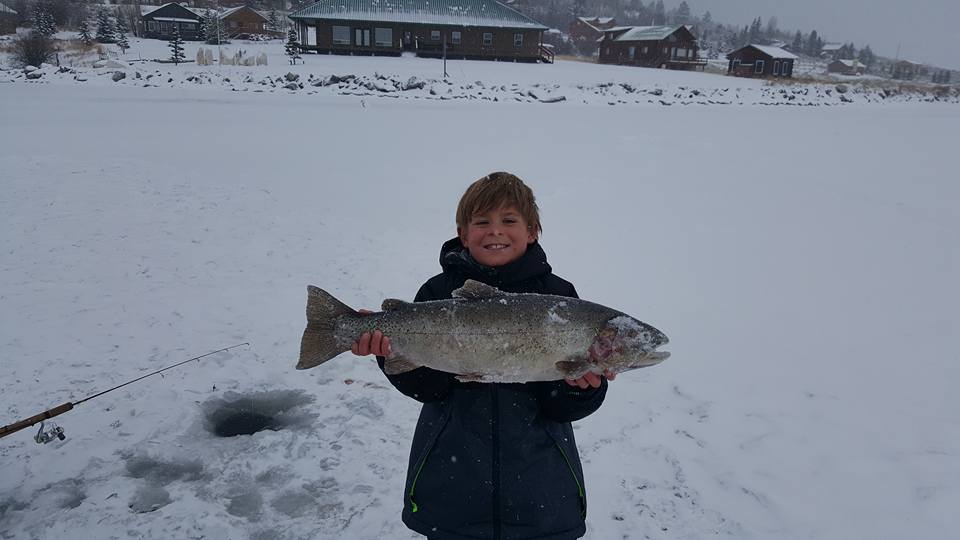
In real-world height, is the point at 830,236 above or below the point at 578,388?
below

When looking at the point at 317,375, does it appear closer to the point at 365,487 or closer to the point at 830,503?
the point at 365,487

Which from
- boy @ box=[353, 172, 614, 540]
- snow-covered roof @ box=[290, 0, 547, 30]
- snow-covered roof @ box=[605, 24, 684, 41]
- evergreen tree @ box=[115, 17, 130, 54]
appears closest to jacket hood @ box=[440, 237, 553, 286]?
boy @ box=[353, 172, 614, 540]

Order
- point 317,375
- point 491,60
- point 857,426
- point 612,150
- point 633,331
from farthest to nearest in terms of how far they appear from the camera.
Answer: point 491,60 → point 612,150 → point 317,375 → point 857,426 → point 633,331

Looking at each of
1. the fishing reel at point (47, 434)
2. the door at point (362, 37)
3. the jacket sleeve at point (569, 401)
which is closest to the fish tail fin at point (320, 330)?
the jacket sleeve at point (569, 401)

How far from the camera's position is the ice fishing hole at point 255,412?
16.2ft

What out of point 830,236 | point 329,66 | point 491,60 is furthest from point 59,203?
point 491,60

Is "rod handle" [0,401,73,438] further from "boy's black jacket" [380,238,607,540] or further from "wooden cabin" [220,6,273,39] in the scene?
"wooden cabin" [220,6,273,39]

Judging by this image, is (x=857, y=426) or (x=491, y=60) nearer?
(x=857, y=426)

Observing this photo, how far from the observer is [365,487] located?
4.30 metres

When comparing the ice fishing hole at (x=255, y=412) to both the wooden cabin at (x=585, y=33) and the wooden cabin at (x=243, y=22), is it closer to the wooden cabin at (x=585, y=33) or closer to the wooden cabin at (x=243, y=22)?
the wooden cabin at (x=243, y=22)

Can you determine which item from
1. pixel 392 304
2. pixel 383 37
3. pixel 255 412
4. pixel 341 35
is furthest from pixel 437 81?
pixel 392 304

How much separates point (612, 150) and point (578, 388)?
16582 mm

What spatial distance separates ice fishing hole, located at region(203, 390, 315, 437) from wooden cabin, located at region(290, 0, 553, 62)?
45217mm

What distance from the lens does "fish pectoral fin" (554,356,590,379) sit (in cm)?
262
